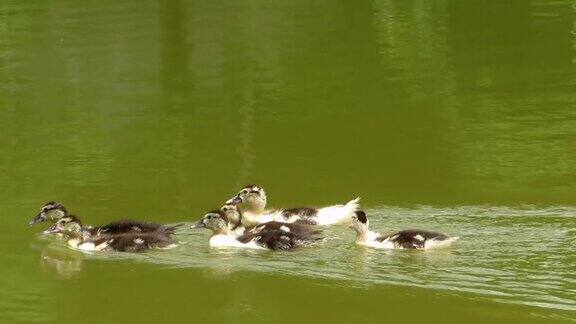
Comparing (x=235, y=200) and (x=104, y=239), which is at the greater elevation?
(x=235, y=200)

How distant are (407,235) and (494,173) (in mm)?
2639

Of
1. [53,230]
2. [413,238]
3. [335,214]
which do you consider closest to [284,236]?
[335,214]

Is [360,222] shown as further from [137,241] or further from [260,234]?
[137,241]

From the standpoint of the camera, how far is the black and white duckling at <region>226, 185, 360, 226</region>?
11.3 meters

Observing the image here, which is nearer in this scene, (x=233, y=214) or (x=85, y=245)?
(x=85, y=245)

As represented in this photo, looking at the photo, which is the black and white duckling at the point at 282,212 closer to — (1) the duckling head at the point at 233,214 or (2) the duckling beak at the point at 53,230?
(1) the duckling head at the point at 233,214

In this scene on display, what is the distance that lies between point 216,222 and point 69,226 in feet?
4.37

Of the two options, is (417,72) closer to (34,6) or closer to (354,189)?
(354,189)

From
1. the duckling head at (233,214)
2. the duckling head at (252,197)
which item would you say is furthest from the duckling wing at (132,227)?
the duckling head at (252,197)

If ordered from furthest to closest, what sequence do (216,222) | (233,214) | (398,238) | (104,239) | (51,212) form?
(51,212) → (233,214) → (104,239) → (216,222) → (398,238)

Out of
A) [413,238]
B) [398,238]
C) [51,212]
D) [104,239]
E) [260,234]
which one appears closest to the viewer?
[413,238]

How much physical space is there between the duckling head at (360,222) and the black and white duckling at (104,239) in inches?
60.9

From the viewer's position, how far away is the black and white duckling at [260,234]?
10648mm

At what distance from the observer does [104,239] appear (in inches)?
440
